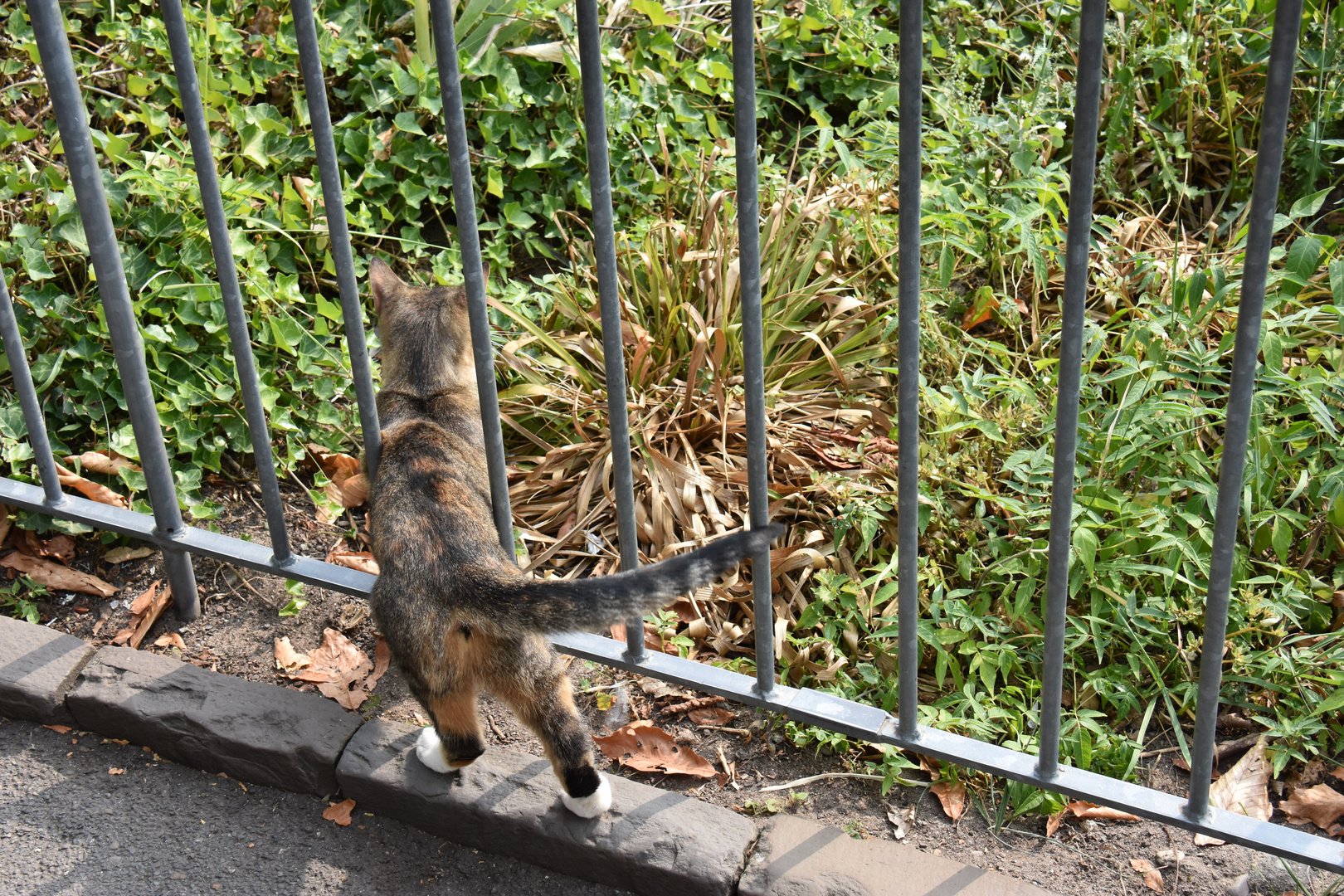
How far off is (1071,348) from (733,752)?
160cm

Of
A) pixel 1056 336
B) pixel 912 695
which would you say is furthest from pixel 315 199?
pixel 912 695

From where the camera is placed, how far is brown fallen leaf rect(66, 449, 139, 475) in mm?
3881

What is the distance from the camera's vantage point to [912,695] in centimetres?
250

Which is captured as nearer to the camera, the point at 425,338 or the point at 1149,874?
the point at 1149,874

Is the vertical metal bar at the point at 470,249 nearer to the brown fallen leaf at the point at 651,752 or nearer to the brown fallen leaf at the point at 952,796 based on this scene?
the brown fallen leaf at the point at 651,752

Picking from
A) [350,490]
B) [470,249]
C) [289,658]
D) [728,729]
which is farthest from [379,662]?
[470,249]

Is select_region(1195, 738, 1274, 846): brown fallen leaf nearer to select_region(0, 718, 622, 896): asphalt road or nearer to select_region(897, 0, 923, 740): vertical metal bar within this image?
select_region(897, 0, 923, 740): vertical metal bar

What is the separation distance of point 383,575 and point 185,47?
1268 millimetres

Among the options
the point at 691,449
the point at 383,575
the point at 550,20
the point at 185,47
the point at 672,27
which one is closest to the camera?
the point at 185,47

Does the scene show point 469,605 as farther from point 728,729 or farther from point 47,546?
point 47,546

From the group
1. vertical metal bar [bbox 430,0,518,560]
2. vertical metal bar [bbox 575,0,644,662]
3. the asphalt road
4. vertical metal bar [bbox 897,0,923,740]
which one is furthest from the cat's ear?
vertical metal bar [bbox 897,0,923,740]

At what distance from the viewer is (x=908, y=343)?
2082 millimetres

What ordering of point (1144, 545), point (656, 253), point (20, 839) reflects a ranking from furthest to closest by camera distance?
point (656, 253) → point (1144, 545) → point (20, 839)

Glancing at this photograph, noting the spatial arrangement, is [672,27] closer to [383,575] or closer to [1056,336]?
[1056,336]
